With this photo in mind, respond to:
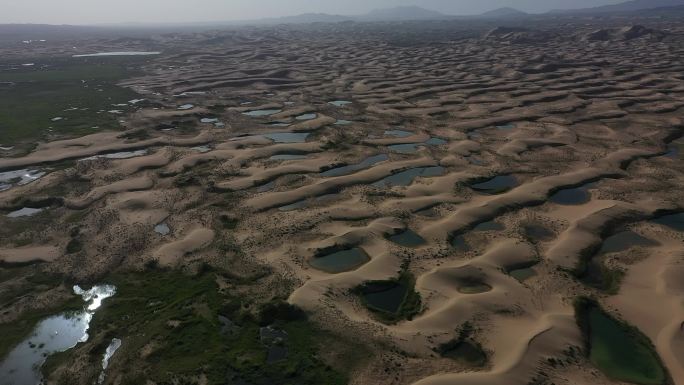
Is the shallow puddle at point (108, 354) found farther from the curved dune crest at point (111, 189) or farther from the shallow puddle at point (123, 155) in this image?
the shallow puddle at point (123, 155)

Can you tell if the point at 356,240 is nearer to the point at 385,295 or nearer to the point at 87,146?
the point at 385,295

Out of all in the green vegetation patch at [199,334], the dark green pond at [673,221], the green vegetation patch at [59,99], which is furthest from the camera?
the green vegetation patch at [59,99]

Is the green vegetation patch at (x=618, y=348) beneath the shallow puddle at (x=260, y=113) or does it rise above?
beneath

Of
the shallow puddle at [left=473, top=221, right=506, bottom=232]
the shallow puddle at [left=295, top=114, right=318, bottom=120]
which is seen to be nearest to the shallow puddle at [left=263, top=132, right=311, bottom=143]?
the shallow puddle at [left=295, top=114, right=318, bottom=120]

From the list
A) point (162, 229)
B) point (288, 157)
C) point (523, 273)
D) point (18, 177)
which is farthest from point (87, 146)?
point (523, 273)

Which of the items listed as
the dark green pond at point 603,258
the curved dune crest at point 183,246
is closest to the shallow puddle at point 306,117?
the curved dune crest at point 183,246

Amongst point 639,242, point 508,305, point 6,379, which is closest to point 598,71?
point 639,242

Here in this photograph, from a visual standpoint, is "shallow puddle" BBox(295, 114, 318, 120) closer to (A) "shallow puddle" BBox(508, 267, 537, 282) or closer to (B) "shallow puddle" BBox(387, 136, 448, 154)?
(B) "shallow puddle" BBox(387, 136, 448, 154)
